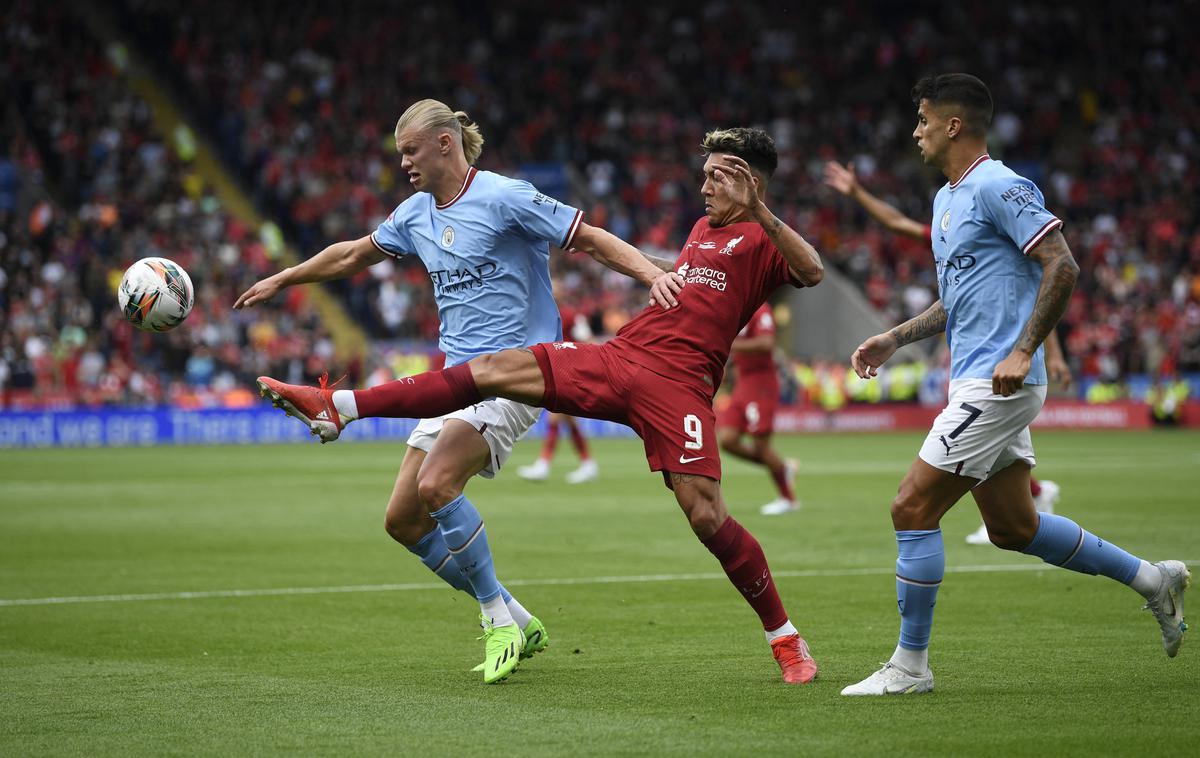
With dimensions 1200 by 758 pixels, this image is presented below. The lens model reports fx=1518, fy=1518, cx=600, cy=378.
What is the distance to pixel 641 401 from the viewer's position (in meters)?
6.91

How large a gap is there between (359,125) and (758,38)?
12.6 meters

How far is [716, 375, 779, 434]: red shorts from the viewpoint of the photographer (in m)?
15.9

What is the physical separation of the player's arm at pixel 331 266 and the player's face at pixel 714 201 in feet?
5.80

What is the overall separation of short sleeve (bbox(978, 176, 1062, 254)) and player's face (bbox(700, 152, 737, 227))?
1204 millimetres

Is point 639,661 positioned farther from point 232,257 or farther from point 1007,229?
point 232,257

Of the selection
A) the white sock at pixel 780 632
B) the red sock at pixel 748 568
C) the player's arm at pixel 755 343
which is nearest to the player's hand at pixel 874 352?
the red sock at pixel 748 568

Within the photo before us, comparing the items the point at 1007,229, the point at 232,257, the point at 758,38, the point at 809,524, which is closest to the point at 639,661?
the point at 1007,229

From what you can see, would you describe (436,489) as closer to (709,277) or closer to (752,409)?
(709,277)

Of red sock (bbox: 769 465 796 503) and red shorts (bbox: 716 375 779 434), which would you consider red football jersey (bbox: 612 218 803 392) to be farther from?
red sock (bbox: 769 465 796 503)

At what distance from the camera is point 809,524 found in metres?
14.8

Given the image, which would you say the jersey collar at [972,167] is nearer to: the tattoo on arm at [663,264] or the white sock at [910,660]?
the tattoo on arm at [663,264]

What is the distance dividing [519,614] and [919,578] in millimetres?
2075

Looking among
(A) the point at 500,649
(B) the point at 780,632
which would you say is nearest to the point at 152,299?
(A) the point at 500,649

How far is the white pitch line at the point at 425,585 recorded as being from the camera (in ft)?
32.7
